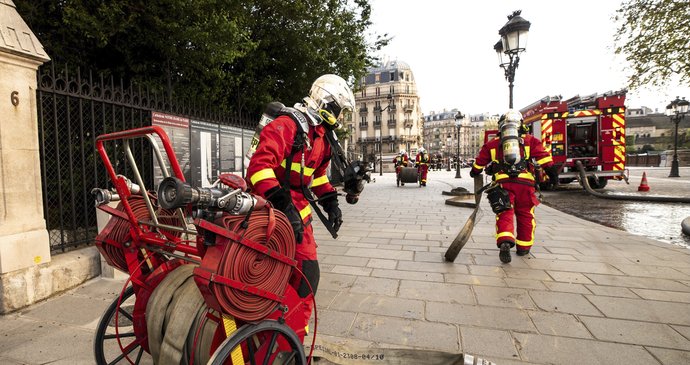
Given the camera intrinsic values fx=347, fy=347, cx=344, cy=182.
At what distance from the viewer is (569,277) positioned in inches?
155

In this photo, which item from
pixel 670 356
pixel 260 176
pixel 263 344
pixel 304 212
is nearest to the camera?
pixel 263 344

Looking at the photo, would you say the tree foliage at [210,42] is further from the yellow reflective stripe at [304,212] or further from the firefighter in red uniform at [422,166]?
the firefighter in red uniform at [422,166]

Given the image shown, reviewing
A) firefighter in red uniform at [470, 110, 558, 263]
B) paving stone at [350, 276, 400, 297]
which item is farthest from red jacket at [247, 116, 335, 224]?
firefighter in red uniform at [470, 110, 558, 263]

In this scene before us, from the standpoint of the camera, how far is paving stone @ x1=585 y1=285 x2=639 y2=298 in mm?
3387

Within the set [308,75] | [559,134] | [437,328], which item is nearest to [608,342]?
[437,328]

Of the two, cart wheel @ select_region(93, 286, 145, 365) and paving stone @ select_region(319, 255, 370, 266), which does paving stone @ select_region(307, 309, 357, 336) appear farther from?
paving stone @ select_region(319, 255, 370, 266)

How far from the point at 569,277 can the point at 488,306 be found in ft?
4.70

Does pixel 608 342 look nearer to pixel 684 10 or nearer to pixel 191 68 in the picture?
pixel 191 68

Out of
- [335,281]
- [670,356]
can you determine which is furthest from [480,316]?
[335,281]

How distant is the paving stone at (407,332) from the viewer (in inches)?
101

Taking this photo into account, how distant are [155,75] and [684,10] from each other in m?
12.9

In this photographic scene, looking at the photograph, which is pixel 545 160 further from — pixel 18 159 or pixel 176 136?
pixel 18 159

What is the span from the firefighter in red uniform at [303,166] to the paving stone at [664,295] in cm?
315

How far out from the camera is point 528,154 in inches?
194
